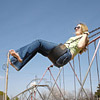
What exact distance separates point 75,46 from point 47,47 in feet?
1.52

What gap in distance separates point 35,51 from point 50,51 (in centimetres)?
25

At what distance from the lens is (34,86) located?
5395mm

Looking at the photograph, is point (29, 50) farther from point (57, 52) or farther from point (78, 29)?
point (78, 29)

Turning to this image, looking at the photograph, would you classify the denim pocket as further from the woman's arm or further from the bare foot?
the bare foot

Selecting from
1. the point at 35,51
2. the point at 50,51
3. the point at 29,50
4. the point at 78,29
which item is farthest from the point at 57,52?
the point at 78,29

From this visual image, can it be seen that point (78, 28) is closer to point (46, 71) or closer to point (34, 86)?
point (46, 71)

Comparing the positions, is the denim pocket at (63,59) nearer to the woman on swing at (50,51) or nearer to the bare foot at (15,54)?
the woman on swing at (50,51)

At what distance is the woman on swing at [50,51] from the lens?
222 centimetres

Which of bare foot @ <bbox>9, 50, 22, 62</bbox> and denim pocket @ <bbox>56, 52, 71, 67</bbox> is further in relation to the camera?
denim pocket @ <bbox>56, 52, 71, 67</bbox>

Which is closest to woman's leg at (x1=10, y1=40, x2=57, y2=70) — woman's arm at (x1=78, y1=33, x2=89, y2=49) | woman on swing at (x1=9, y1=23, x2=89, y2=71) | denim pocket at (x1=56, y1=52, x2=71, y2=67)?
woman on swing at (x1=9, y1=23, x2=89, y2=71)

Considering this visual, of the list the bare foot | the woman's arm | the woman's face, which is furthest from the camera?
the woman's face

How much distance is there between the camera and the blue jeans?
2.23m

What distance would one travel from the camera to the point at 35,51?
237 cm

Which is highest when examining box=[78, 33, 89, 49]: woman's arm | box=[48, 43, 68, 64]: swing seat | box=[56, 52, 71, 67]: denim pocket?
box=[78, 33, 89, 49]: woman's arm
